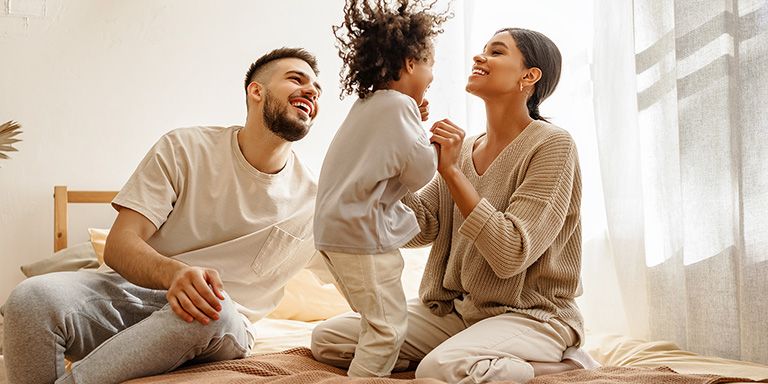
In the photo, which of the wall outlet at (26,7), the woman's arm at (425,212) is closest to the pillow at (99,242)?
the wall outlet at (26,7)

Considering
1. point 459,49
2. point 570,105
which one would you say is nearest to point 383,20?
point 570,105

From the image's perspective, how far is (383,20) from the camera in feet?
5.66

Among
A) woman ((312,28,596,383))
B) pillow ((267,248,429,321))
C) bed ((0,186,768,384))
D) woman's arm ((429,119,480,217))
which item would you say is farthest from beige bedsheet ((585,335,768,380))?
pillow ((267,248,429,321))

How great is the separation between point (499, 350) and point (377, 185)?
40 cm

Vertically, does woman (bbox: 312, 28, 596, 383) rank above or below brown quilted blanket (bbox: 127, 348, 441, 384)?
above

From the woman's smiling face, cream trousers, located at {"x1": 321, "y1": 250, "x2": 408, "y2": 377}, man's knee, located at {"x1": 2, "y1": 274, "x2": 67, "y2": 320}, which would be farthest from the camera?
the woman's smiling face

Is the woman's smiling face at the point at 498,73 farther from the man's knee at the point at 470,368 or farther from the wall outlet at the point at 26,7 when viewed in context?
the wall outlet at the point at 26,7

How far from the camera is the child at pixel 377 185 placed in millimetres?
1564

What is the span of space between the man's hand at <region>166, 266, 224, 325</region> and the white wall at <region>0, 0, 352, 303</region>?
5.59 ft

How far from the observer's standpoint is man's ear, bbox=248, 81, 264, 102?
7.29ft

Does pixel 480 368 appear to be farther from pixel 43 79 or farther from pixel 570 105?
pixel 43 79

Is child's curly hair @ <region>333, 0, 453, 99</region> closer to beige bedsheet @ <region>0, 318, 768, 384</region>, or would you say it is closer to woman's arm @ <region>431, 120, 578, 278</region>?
woman's arm @ <region>431, 120, 578, 278</region>

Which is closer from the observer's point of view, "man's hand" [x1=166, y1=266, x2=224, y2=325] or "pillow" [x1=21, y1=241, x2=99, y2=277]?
"man's hand" [x1=166, y1=266, x2=224, y2=325]

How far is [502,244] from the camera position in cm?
159
